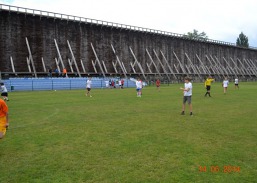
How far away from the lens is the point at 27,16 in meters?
42.1

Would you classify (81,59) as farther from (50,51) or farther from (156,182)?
(156,182)

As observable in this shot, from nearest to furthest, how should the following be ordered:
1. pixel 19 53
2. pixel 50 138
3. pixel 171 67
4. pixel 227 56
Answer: pixel 50 138 < pixel 19 53 < pixel 171 67 < pixel 227 56

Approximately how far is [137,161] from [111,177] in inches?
35.5

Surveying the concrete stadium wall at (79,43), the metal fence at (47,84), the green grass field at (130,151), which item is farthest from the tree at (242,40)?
the green grass field at (130,151)

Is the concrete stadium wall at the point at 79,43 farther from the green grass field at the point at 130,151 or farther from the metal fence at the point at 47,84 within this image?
the green grass field at the point at 130,151

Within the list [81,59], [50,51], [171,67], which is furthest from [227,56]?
[50,51]

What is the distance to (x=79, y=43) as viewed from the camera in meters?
48.2

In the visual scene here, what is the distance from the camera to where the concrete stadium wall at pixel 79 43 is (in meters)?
40.2

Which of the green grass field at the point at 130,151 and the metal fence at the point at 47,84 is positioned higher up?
the metal fence at the point at 47,84

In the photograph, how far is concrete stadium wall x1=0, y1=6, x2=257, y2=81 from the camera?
4019 centimetres
